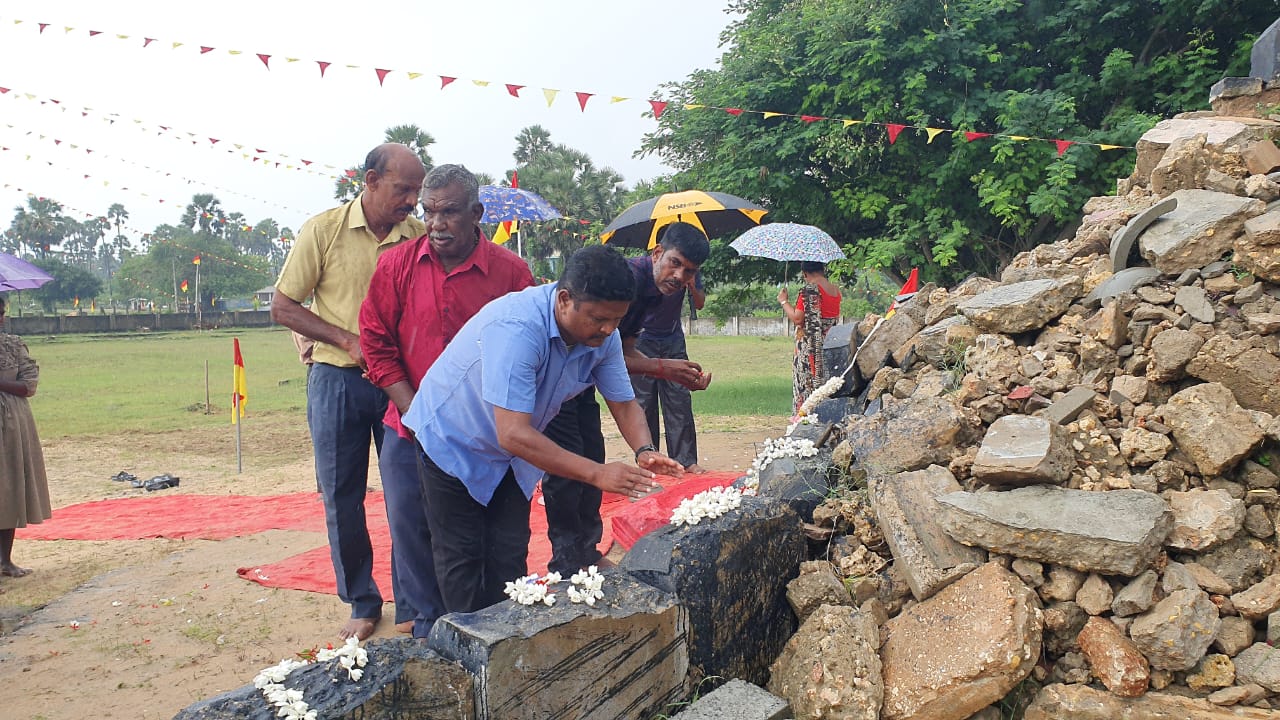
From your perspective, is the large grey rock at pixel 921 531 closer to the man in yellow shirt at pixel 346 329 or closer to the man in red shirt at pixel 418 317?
the man in red shirt at pixel 418 317

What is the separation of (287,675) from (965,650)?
1857mm

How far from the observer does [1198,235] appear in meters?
3.56

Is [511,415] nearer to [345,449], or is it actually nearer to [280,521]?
[345,449]

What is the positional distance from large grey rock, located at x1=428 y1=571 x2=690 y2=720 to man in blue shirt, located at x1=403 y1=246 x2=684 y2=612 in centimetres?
35

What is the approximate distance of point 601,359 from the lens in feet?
9.27

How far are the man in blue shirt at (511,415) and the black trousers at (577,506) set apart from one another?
76cm

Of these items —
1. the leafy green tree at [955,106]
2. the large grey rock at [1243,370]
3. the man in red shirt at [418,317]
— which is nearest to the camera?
the large grey rock at [1243,370]

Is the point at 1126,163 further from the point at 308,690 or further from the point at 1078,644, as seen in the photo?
the point at 308,690

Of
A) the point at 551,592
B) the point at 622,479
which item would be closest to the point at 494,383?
the point at 622,479

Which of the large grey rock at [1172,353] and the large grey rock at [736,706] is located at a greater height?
the large grey rock at [1172,353]


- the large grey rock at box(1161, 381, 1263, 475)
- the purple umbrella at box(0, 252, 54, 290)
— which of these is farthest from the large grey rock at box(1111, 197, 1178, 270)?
the purple umbrella at box(0, 252, 54, 290)

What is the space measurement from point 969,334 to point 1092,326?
551mm

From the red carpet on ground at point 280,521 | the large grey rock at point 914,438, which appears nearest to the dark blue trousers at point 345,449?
the red carpet on ground at point 280,521

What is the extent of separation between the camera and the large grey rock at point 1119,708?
2.37 metres
